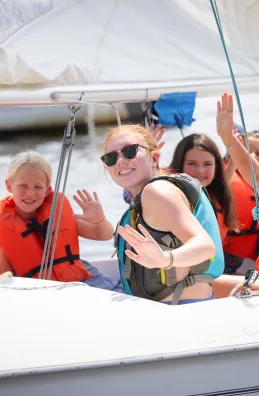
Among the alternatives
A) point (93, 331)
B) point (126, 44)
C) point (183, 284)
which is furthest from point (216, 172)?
point (93, 331)

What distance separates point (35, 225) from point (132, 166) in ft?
2.86

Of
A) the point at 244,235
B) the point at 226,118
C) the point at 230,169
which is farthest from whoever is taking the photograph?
the point at 230,169

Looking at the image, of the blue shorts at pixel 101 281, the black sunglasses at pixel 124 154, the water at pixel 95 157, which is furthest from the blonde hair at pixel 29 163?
the water at pixel 95 157

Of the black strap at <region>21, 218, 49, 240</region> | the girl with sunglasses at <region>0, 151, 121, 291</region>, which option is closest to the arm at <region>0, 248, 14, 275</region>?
the girl with sunglasses at <region>0, 151, 121, 291</region>

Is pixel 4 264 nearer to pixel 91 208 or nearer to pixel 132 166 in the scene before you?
pixel 91 208

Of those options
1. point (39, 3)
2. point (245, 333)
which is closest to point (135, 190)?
point (245, 333)

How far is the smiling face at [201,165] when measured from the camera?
3258 mm

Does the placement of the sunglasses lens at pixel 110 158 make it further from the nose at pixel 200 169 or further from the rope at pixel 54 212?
the nose at pixel 200 169

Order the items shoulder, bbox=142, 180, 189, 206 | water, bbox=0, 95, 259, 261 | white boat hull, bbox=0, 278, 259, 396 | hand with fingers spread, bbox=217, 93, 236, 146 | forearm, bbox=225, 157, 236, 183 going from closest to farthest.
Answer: white boat hull, bbox=0, 278, 259, 396
shoulder, bbox=142, 180, 189, 206
hand with fingers spread, bbox=217, 93, 236, 146
forearm, bbox=225, 157, 236, 183
water, bbox=0, 95, 259, 261

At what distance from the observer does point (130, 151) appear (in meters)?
2.44

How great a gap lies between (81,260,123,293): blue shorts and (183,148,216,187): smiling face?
48cm

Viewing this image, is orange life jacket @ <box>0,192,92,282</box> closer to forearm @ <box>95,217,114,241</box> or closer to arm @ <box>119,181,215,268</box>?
forearm @ <box>95,217,114,241</box>

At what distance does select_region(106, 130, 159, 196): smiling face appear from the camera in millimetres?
2434

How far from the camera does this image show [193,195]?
2.38 m
